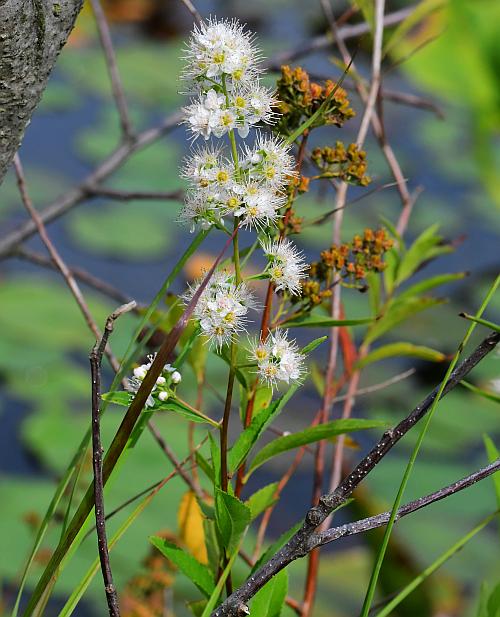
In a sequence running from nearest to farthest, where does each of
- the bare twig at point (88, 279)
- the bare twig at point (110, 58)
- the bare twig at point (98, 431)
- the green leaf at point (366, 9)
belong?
the bare twig at point (98, 431)
the green leaf at point (366, 9)
the bare twig at point (88, 279)
the bare twig at point (110, 58)

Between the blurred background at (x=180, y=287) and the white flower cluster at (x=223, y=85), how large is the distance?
79 cm

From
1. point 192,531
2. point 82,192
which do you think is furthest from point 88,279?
point 192,531

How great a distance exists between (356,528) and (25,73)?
29cm

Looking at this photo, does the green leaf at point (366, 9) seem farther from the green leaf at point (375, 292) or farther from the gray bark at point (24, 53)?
the gray bark at point (24, 53)

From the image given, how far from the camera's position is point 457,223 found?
11.0ft

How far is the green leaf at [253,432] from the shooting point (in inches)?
17.6

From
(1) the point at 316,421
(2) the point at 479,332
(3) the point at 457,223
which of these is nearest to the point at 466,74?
(3) the point at 457,223

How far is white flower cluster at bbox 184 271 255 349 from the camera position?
0.41 m

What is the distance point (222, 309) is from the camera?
1.34 feet

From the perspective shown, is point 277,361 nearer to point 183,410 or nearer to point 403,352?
point 183,410

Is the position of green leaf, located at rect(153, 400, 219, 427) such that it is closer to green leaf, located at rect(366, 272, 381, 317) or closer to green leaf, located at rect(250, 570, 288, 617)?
green leaf, located at rect(250, 570, 288, 617)

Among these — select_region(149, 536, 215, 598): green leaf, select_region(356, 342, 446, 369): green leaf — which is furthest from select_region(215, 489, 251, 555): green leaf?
select_region(356, 342, 446, 369): green leaf

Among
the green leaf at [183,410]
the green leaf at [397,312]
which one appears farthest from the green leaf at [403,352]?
the green leaf at [183,410]

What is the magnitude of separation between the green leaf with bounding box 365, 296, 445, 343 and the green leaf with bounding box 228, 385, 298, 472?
24 cm
